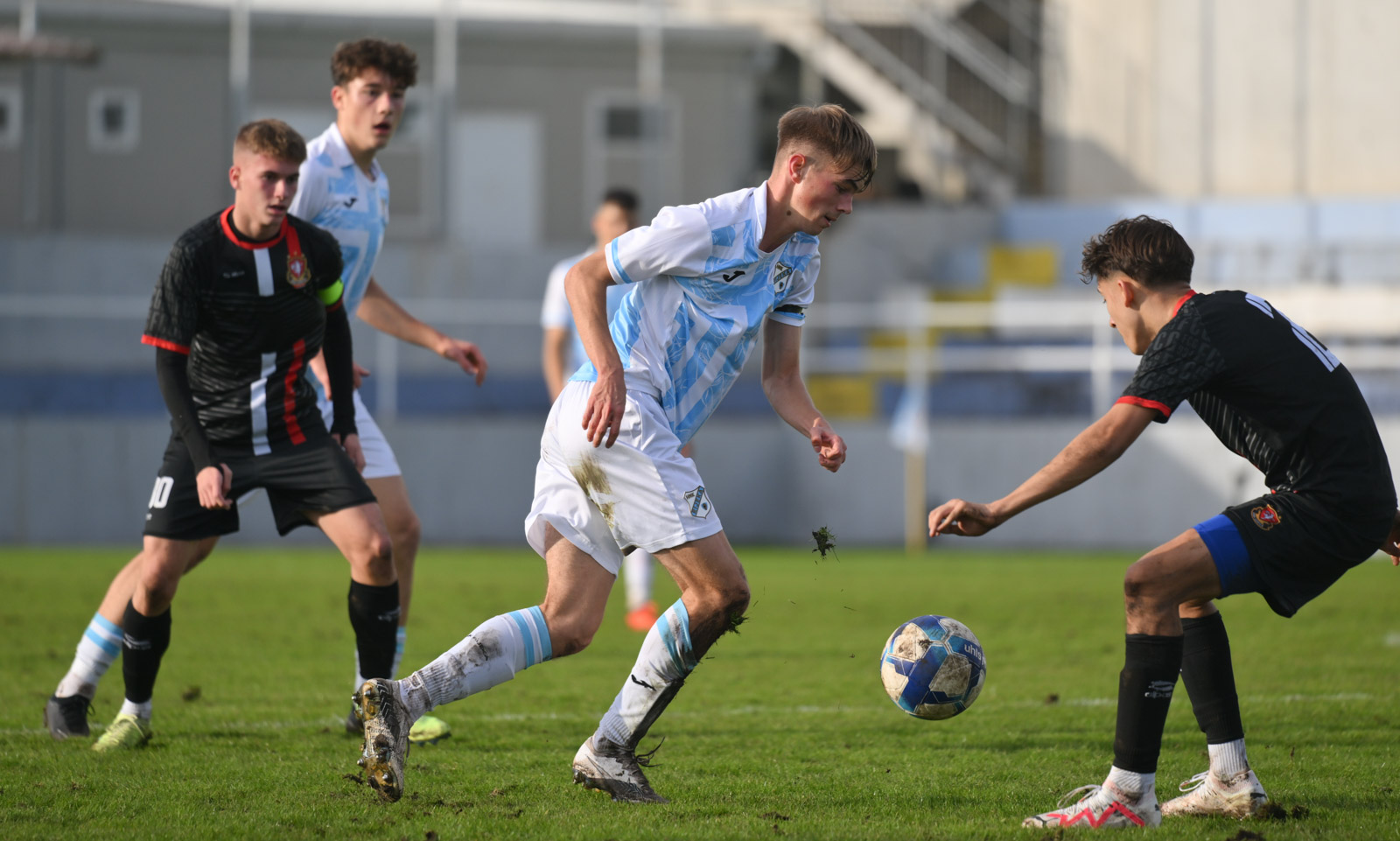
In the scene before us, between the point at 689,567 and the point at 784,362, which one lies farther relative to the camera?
the point at 784,362

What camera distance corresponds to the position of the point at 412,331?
240 inches

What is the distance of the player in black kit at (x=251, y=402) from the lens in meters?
5.12

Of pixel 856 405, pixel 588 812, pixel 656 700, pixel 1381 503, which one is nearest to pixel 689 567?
pixel 656 700

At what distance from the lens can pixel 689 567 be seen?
435cm

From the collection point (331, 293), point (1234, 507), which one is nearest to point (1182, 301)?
point (1234, 507)

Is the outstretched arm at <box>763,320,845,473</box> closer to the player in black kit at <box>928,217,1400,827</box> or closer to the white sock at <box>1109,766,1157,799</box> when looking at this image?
the player in black kit at <box>928,217,1400,827</box>

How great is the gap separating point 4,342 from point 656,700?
15.8 meters

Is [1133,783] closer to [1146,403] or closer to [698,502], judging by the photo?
[1146,403]

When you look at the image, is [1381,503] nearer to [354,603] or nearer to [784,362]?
[784,362]

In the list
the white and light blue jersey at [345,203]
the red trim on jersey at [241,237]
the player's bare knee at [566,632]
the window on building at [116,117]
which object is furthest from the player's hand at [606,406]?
the window on building at [116,117]

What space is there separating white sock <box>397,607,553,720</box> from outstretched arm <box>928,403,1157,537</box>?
1248 millimetres

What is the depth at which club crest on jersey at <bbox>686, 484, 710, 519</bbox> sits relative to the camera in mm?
4309

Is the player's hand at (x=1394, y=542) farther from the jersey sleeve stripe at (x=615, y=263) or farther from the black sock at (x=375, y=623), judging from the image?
the black sock at (x=375, y=623)

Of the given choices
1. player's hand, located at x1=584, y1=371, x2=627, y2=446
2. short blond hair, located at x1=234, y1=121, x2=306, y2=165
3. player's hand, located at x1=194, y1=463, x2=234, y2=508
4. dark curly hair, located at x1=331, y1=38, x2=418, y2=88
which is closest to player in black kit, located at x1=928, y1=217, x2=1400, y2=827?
player's hand, located at x1=584, y1=371, x2=627, y2=446
